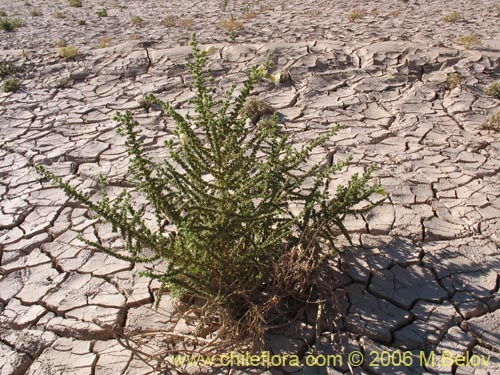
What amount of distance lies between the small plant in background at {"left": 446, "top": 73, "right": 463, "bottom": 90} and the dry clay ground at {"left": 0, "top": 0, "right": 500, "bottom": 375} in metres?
0.03

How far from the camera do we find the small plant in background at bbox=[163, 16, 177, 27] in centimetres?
773

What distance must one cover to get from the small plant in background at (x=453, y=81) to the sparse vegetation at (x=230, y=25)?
336 centimetres

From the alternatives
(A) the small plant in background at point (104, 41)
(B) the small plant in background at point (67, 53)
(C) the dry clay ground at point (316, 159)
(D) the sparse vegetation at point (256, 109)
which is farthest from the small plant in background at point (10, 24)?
(D) the sparse vegetation at point (256, 109)

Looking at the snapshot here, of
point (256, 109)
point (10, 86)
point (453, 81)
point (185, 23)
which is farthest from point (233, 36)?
point (453, 81)

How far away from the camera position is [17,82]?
5766mm

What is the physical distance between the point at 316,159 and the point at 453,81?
2100mm

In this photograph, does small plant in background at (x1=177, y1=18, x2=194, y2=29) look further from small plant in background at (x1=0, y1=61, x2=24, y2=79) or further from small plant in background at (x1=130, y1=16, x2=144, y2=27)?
small plant in background at (x1=0, y1=61, x2=24, y2=79)

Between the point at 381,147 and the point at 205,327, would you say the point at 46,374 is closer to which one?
the point at 205,327

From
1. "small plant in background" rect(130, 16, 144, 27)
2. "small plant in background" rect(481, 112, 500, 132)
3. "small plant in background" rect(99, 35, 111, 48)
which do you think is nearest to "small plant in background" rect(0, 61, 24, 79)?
"small plant in background" rect(99, 35, 111, 48)

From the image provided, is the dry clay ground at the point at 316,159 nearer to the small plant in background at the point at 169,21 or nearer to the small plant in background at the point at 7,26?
the small plant in background at the point at 169,21

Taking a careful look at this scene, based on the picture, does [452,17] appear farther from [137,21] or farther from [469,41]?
[137,21]

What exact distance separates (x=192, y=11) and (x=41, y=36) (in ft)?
8.97

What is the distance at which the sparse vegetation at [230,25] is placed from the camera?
721 cm

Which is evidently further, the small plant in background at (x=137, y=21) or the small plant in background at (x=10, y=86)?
the small plant in background at (x=137, y=21)
